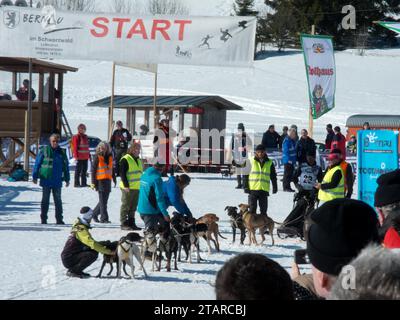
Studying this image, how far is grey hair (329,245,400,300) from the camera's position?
1.92 meters

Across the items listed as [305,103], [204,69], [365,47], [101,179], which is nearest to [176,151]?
[101,179]

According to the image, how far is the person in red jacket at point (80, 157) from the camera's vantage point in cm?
1953

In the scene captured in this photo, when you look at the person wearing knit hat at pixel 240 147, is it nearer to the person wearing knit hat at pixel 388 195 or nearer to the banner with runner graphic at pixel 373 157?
the banner with runner graphic at pixel 373 157

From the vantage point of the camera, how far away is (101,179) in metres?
13.6

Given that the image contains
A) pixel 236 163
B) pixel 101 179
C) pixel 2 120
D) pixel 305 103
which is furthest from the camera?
pixel 305 103

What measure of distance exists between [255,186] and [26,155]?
361 inches

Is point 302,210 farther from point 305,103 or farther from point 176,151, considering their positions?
point 305,103

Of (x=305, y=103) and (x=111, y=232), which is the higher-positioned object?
(x=305, y=103)

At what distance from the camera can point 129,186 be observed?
12.8 meters

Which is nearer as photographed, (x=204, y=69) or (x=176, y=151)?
(x=176, y=151)

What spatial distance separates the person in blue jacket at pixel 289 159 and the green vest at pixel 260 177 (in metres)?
7.08

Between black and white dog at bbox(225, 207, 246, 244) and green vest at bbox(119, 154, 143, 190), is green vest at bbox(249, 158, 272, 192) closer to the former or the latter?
black and white dog at bbox(225, 207, 246, 244)
